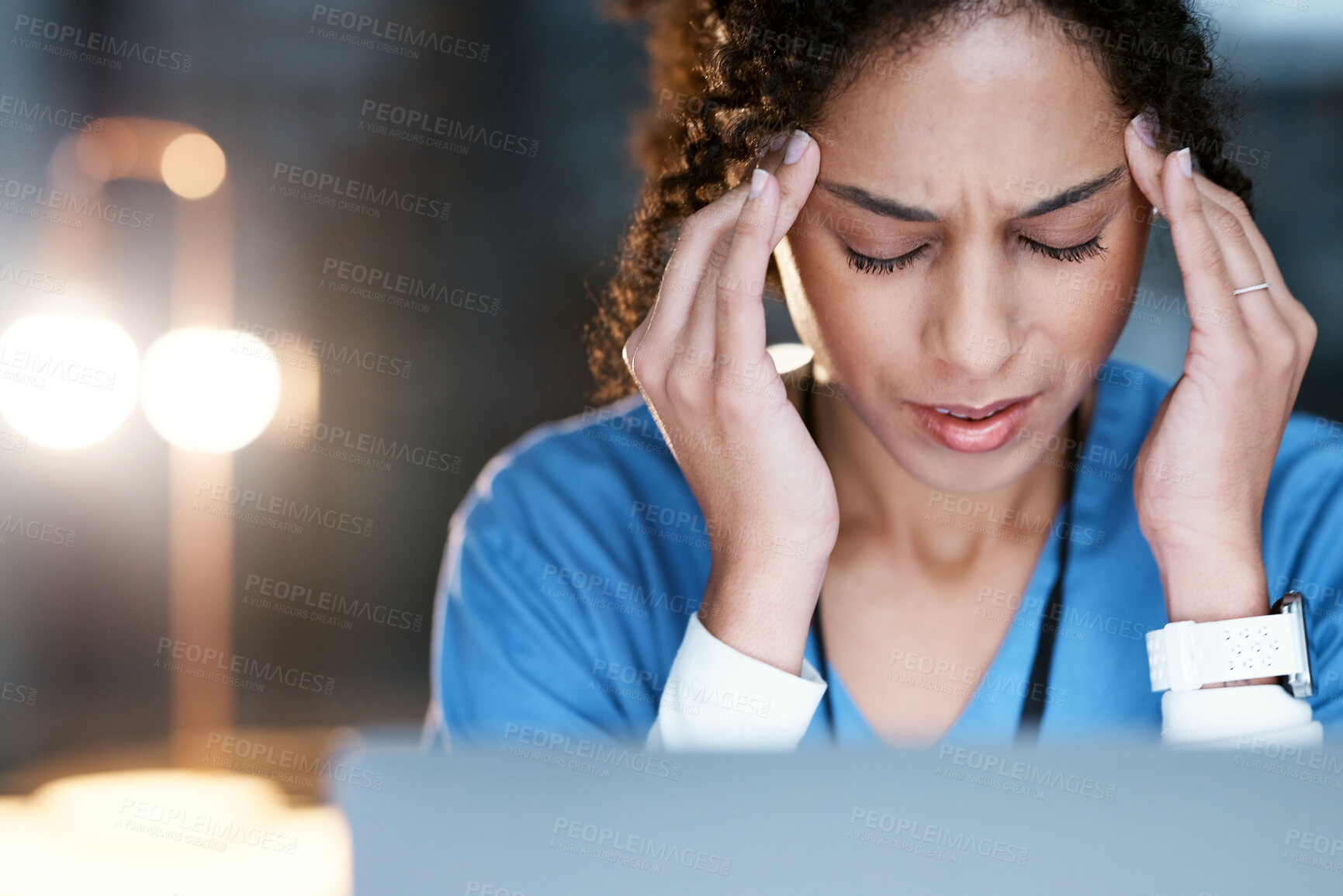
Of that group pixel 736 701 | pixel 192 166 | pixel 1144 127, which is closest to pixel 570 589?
pixel 736 701

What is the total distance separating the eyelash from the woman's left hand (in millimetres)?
90

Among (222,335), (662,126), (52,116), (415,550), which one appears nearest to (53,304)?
(52,116)

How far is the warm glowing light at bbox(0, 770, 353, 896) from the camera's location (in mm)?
2094

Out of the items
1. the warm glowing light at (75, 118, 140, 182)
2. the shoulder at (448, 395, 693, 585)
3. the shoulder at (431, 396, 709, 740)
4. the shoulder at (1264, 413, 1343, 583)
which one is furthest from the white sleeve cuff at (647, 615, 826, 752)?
the warm glowing light at (75, 118, 140, 182)

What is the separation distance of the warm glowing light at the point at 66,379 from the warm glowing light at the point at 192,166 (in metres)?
0.35

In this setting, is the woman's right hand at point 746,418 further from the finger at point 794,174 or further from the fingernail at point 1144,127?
the fingernail at point 1144,127

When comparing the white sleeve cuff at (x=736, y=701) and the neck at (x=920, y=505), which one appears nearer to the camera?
the white sleeve cuff at (x=736, y=701)

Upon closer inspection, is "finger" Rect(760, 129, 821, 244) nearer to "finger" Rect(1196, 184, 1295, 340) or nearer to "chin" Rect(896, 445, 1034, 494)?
"chin" Rect(896, 445, 1034, 494)

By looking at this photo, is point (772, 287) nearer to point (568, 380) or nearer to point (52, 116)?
point (568, 380)

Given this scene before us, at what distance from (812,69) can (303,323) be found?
175cm

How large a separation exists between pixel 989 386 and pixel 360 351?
185cm

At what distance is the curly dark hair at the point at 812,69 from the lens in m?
1.27

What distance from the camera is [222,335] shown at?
82.2 inches

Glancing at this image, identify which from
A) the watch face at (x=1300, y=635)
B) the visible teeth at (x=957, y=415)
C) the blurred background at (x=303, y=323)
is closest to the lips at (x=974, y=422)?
the visible teeth at (x=957, y=415)
